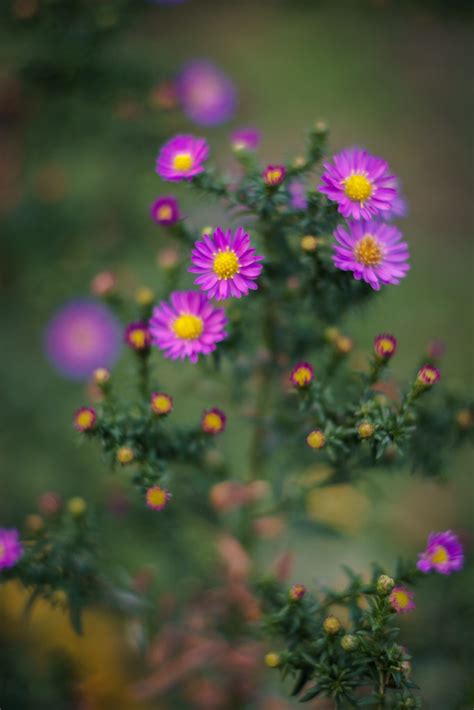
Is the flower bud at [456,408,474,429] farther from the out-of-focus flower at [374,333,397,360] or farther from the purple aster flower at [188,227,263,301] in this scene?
the purple aster flower at [188,227,263,301]

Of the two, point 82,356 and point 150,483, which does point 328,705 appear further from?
point 82,356

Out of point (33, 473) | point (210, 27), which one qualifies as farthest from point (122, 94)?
point (210, 27)

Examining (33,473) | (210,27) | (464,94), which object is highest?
(210,27)

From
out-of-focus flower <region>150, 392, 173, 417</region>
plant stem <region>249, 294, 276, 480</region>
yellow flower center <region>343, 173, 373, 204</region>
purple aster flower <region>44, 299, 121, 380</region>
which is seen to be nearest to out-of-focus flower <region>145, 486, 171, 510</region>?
out-of-focus flower <region>150, 392, 173, 417</region>

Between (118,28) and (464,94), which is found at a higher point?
(464,94)

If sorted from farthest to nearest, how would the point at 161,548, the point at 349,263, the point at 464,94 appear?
the point at 464,94
the point at 161,548
the point at 349,263

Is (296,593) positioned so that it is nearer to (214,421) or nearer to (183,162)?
(214,421)

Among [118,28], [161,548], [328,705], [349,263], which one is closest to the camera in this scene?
[349,263]
